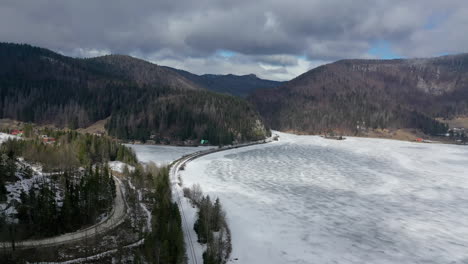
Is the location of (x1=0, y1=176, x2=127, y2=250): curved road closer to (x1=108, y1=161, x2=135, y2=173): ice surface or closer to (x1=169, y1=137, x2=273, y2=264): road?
(x1=169, y1=137, x2=273, y2=264): road

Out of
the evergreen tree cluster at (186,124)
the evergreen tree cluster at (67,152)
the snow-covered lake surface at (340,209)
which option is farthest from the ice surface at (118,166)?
the evergreen tree cluster at (186,124)

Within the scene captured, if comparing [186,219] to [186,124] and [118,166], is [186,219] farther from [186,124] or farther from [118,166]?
[186,124]

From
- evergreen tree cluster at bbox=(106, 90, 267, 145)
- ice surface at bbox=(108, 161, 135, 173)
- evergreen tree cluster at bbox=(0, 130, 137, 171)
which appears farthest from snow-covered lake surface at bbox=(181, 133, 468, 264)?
evergreen tree cluster at bbox=(106, 90, 267, 145)

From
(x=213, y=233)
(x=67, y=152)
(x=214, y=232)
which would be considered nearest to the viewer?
(x=213, y=233)

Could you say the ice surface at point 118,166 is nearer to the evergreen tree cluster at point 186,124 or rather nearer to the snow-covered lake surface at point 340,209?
the snow-covered lake surface at point 340,209

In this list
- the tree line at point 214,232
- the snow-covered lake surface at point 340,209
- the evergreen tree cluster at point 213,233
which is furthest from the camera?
the snow-covered lake surface at point 340,209

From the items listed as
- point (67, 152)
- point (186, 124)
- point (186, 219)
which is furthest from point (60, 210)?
point (186, 124)
